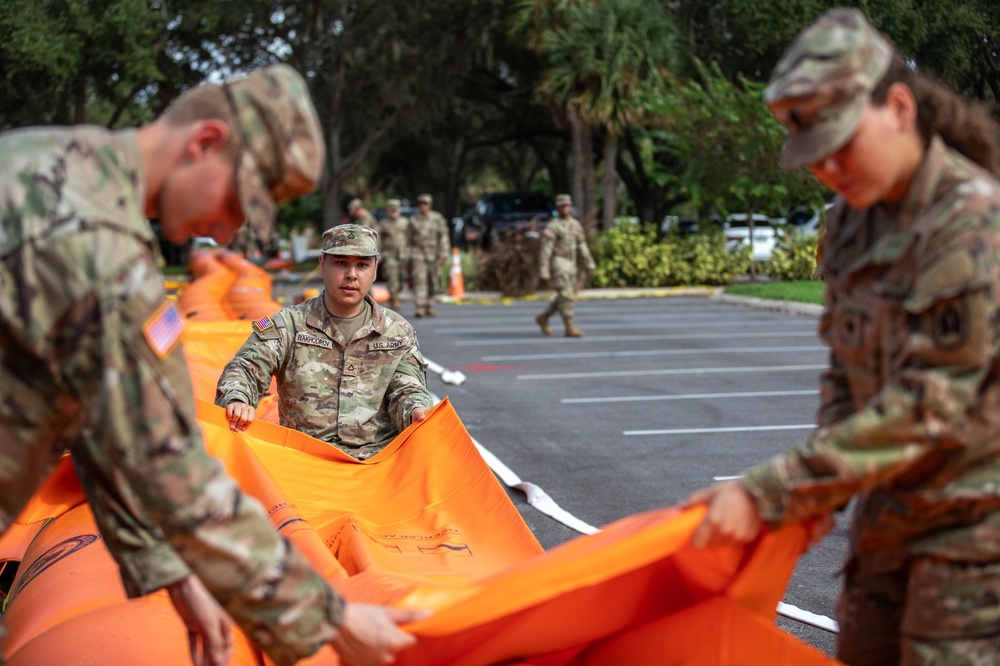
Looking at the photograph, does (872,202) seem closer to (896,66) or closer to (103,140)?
(896,66)

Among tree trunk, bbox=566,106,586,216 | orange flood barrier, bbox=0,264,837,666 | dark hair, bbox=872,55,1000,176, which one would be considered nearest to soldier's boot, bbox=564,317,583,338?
orange flood barrier, bbox=0,264,837,666

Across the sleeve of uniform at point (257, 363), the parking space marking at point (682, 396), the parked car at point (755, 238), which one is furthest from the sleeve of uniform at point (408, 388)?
the parked car at point (755, 238)

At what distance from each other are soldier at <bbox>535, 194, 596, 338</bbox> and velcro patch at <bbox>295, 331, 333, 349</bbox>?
11269 mm

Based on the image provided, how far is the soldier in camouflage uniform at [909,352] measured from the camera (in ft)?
7.84

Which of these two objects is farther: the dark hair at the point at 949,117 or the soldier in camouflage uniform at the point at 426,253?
the soldier in camouflage uniform at the point at 426,253

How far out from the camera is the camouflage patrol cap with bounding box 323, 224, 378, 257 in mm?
5777

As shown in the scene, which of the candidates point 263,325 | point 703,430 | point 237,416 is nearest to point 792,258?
point 703,430

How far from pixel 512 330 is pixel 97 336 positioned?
16.2m

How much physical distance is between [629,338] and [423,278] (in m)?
4.84

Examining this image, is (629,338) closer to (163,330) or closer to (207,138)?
(207,138)

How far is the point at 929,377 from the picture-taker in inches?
93.6

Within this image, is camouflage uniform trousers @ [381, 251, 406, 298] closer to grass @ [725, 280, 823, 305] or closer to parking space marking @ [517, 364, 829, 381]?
grass @ [725, 280, 823, 305]

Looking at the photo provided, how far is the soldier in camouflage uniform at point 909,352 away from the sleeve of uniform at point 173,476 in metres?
0.93

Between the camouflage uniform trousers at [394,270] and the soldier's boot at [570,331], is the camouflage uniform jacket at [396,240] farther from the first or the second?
the soldier's boot at [570,331]
